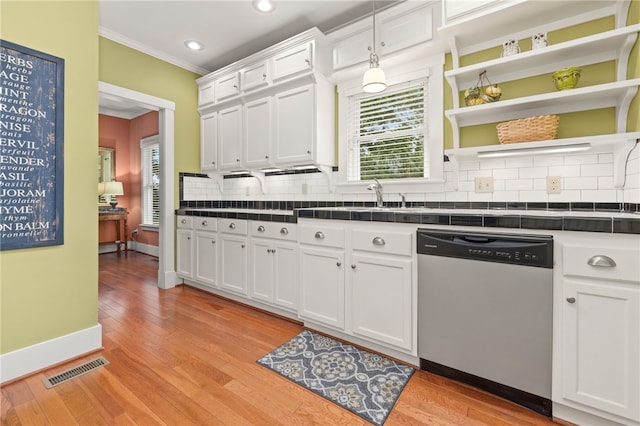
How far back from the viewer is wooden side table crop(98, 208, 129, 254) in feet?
17.8

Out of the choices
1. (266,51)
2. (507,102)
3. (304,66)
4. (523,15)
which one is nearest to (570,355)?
(507,102)

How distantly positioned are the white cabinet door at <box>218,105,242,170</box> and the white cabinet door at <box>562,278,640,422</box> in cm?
328

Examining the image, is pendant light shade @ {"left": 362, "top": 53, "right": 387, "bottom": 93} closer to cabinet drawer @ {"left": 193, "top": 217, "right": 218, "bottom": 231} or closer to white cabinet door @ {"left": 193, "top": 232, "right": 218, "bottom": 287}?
cabinet drawer @ {"left": 193, "top": 217, "right": 218, "bottom": 231}

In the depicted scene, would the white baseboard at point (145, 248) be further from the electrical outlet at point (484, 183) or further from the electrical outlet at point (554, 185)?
the electrical outlet at point (554, 185)

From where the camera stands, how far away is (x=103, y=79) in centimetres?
308

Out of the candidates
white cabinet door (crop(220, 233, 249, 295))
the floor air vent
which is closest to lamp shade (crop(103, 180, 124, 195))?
white cabinet door (crop(220, 233, 249, 295))

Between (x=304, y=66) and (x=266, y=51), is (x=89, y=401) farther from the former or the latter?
(x=266, y=51)

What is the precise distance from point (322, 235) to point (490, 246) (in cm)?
112

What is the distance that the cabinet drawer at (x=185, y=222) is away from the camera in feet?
11.6

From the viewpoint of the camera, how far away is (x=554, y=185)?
2014 mm

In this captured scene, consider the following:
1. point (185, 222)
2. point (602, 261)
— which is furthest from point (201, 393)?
point (185, 222)

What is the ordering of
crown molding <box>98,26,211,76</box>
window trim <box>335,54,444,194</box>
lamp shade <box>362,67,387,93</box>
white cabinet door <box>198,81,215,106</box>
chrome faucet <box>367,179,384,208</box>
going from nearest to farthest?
1. lamp shade <box>362,67,387,93</box>
2. window trim <box>335,54,444,194</box>
3. chrome faucet <box>367,179,384,208</box>
4. crown molding <box>98,26,211,76</box>
5. white cabinet door <box>198,81,215,106</box>

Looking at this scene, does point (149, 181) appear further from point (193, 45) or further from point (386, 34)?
point (386, 34)

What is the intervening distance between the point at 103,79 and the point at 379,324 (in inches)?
141
